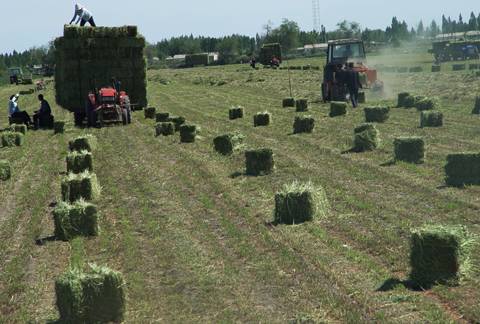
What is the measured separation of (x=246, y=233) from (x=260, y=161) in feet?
15.9

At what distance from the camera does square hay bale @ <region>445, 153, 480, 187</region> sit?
13.0 meters

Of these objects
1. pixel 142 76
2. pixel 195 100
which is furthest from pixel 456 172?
pixel 195 100

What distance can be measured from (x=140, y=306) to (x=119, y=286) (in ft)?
1.74

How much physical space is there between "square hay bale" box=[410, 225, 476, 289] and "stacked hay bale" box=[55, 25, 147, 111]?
23.7 m

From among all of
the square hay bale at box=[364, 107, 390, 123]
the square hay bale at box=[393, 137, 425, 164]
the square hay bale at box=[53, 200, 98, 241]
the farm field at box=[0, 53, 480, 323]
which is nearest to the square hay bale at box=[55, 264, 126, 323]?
the farm field at box=[0, 53, 480, 323]

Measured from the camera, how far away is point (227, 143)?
19.0 m

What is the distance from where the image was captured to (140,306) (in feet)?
26.7

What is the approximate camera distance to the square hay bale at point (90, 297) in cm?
758

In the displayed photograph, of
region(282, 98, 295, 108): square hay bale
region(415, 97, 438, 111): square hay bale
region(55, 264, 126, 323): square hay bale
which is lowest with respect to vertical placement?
region(282, 98, 295, 108): square hay bale

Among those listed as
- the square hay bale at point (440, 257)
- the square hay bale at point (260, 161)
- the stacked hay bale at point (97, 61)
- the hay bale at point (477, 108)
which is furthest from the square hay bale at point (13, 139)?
the square hay bale at point (440, 257)

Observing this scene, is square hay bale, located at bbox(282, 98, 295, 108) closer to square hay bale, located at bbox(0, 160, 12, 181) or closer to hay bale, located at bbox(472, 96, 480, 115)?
hay bale, located at bbox(472, 96, 480, 115)

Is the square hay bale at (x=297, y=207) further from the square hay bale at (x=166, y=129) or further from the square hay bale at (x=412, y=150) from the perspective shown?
the square hay bale at (x=166, y=129)

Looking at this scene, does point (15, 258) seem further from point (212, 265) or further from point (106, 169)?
point (106, 169)

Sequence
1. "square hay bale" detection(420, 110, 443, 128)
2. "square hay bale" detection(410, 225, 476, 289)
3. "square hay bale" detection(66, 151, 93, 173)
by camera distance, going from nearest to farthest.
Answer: "square hay bale" detection(410, 225, 476, 289) < "square hay bale" detection(66, 151, 93, 173) < "square hay bale" detection(420, 110, 443, 128)
